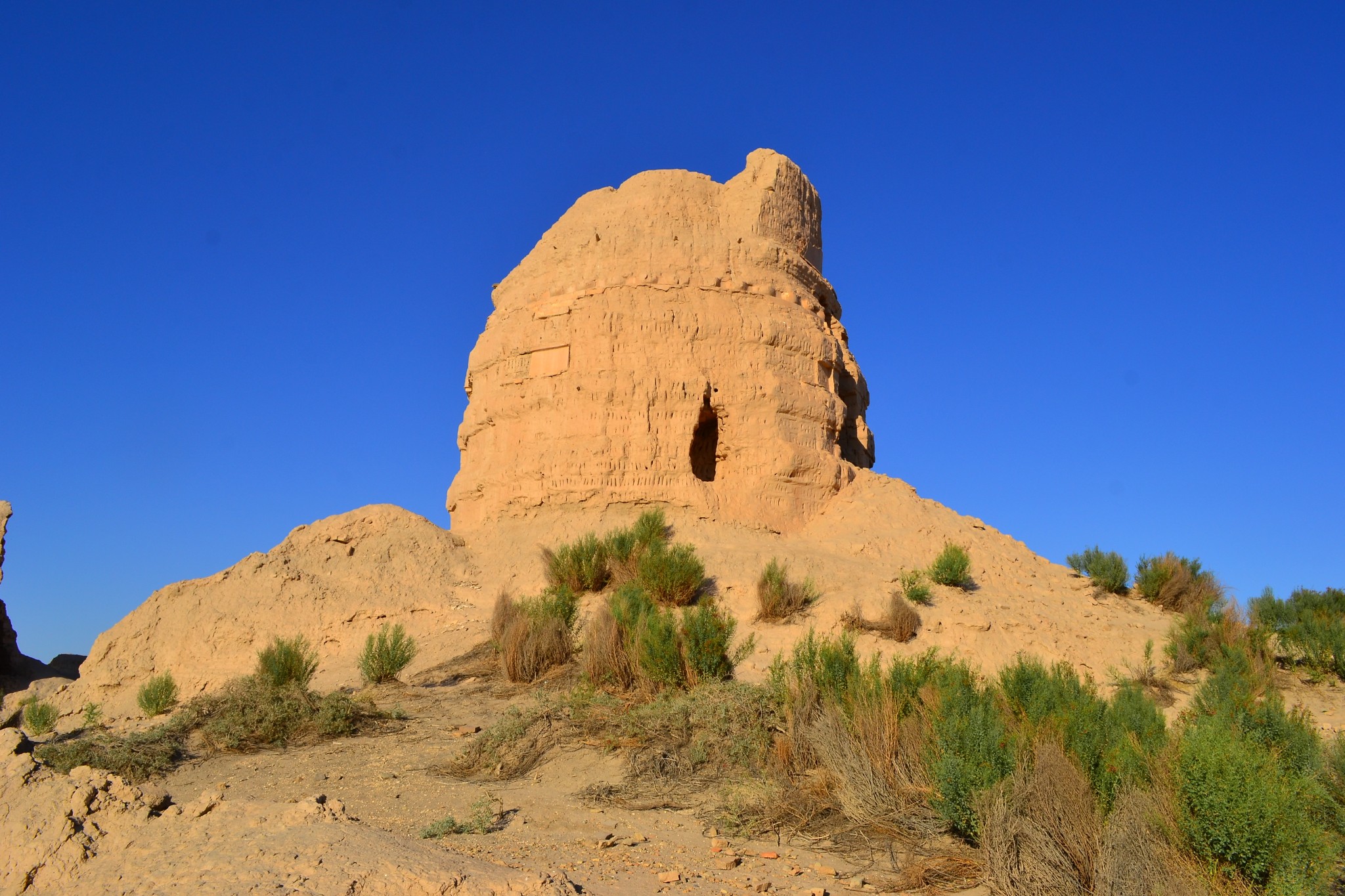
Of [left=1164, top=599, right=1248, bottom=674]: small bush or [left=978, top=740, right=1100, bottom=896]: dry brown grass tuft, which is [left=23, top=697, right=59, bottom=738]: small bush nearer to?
[left=978, top=740, right=1100, bottom=896]: dry brown grass tuft

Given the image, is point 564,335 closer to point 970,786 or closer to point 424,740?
point 424,740

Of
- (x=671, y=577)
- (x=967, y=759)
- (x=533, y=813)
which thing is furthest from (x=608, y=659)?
(x=967, y=759)

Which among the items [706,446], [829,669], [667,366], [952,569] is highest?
[667,366]

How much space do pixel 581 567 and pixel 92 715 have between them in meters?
5.97

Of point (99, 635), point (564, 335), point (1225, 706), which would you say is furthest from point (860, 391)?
point (99, 635)

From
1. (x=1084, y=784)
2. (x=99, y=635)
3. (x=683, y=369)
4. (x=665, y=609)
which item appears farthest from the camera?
(x=683, y=369)

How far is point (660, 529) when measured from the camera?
1377 centimetres

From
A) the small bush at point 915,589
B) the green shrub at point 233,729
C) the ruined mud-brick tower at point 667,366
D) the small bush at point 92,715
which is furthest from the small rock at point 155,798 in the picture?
the ruined mud-brick tower at point 667,366

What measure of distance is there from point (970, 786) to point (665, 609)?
22.5 feet

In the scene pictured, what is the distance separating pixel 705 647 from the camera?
360 inches

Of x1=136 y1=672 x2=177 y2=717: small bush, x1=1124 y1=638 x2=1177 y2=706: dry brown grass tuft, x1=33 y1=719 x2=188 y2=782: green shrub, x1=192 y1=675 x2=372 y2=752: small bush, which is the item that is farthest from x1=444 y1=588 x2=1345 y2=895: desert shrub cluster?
x1=136 y1=672 x2=177 y2=717: small bush

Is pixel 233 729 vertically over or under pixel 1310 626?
under

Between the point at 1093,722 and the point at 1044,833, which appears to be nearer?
the point at 1044,833

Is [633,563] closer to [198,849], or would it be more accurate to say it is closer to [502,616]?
[502,616]
